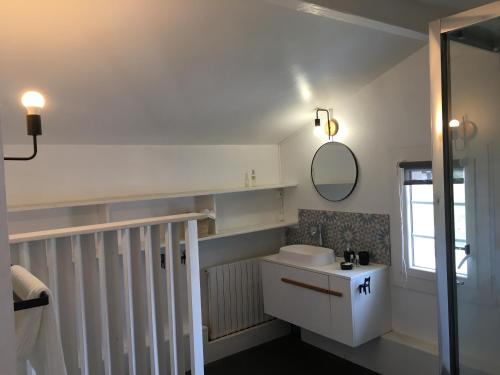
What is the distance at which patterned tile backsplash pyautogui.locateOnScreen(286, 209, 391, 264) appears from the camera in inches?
134

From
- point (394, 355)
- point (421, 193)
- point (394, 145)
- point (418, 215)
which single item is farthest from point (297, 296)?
point (394, 145)

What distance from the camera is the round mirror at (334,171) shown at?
3592 mm

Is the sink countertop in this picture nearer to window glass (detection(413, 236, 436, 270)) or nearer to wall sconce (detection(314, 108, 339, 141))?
window glass (detection(413, 236, 436, 270))

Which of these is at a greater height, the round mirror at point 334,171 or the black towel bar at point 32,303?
the round mirror at point 334,171

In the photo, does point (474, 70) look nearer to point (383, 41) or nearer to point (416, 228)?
point (383, 41)

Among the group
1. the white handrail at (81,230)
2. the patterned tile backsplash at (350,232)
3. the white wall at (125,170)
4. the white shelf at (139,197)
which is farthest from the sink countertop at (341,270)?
the white handrail at (81,230)

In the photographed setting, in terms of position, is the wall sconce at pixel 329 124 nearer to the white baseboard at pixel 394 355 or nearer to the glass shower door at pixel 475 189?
the white baseboard at pixel 394 355

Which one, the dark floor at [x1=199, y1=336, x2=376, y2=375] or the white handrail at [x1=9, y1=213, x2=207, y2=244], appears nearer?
the white handrail at [x1=9, y1=213, x2=207, y2=244]

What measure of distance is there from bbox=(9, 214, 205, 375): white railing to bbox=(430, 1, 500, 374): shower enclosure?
1.13 metres

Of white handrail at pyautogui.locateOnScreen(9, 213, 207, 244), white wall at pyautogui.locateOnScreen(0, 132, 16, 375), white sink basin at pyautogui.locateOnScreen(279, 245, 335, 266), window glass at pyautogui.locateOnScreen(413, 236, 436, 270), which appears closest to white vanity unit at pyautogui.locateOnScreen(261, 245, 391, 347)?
white sink basin at pyautogui.locateOnScreen(279, 245, 335, 266)

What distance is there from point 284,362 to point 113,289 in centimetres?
214

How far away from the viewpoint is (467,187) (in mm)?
1801

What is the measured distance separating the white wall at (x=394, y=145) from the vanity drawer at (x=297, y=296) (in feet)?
1.86

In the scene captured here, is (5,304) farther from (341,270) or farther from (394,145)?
(394,145)
